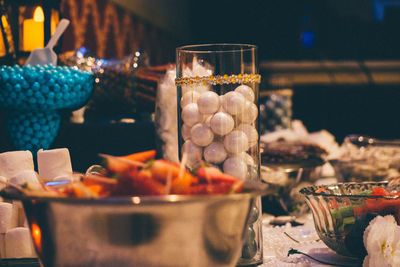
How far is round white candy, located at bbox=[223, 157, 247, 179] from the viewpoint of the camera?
2.24 ft

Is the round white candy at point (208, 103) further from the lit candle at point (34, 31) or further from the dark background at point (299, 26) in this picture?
the dark background at point (299, 26)

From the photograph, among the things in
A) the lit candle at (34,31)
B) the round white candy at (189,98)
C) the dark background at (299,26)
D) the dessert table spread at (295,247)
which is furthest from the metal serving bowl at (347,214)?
the dark background at (299,26)

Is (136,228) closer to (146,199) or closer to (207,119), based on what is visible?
(146,199)

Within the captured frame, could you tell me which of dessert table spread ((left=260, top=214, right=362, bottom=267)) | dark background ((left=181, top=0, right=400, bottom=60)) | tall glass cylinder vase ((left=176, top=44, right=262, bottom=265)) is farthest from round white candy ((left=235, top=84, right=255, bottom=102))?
dark background ((left=181, top=0, right=400, bottom=60))

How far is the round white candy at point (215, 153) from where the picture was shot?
0.68m

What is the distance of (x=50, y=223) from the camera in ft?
1.46

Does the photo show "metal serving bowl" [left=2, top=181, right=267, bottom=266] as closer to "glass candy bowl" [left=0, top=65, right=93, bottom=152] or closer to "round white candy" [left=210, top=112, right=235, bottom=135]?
"round white candy" [left=210, top=112, right=235, bottom=135]

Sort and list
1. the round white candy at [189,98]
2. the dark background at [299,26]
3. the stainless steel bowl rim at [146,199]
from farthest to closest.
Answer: the dark background at [299,26] → the round white candy at [189,98] → the stainless steel bowl rim at [146,199]

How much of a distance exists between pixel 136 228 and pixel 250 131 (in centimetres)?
32

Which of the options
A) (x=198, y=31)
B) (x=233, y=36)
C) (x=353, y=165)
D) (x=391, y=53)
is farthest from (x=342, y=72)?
(x=353, y=165)

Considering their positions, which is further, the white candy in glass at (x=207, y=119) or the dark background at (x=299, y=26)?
the dark background at (x=299, y=26)

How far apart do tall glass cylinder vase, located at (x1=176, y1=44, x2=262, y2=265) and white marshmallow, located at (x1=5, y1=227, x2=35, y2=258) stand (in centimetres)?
24

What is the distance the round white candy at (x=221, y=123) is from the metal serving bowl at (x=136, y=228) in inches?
9.0

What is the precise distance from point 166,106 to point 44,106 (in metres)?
0.22
